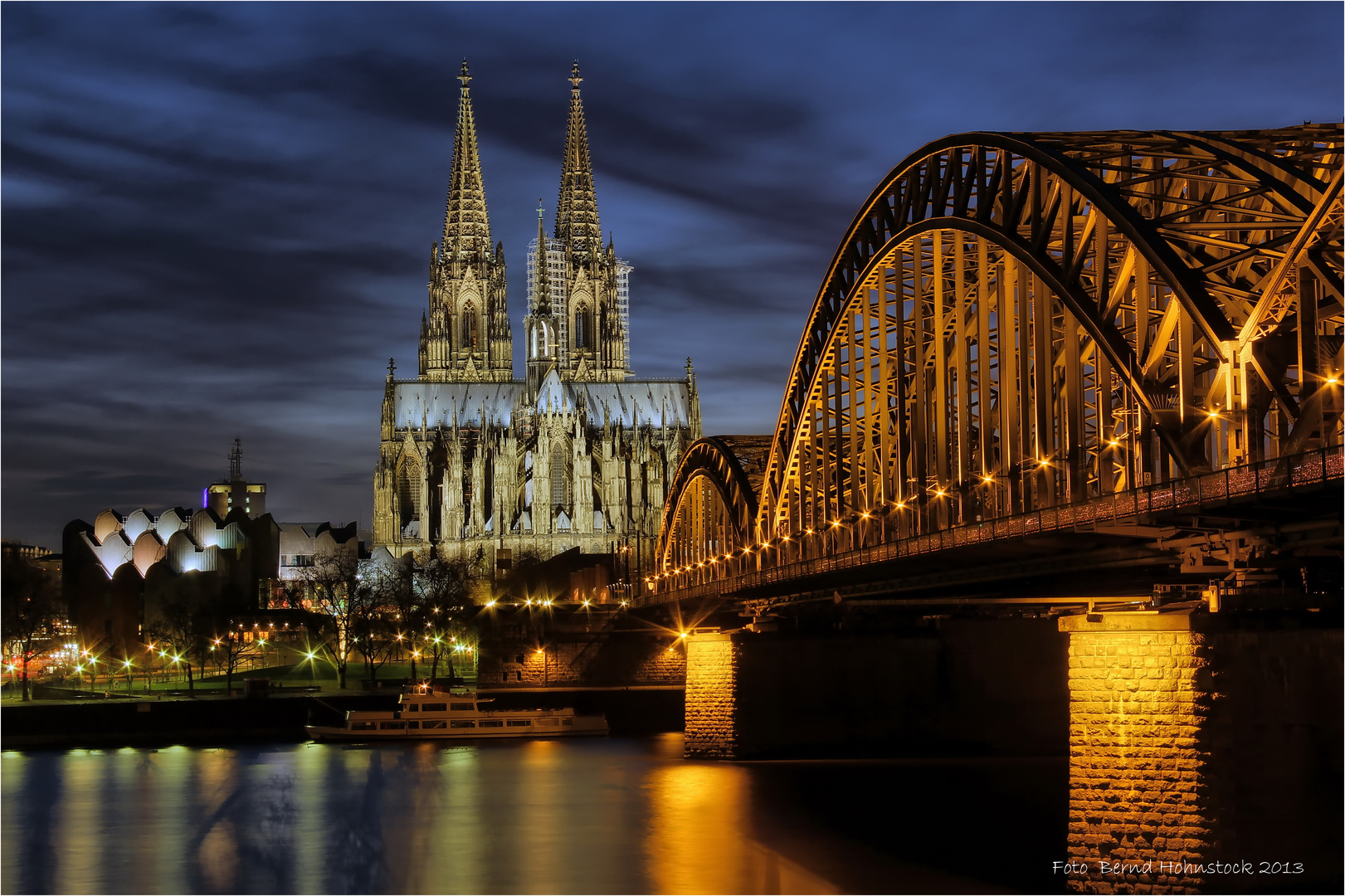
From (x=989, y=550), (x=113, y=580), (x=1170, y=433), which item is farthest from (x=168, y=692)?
(x=1170, y=433)

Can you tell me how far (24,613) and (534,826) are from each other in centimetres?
7911

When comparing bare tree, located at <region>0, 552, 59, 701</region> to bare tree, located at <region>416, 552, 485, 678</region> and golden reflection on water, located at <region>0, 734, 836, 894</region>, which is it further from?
golden reflection on water, located at <region>0, 734, 836, 894</region>

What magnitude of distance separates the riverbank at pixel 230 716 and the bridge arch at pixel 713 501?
8.83m

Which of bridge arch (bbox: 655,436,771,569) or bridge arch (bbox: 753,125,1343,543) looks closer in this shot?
bridge arch (bbox: 753,125,1343,543)

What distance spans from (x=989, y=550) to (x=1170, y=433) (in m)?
7.69

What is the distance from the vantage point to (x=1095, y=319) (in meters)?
Result: 36.7

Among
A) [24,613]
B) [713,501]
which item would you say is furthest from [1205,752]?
[24,613]

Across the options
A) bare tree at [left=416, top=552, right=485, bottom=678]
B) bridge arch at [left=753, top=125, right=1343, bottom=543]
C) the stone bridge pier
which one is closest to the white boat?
bare tree at [left=416, top=552, right=485, bottom=678]

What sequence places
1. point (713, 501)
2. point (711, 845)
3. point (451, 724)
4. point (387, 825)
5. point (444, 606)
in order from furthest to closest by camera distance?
point (444, 606) < point (713, 501) < point (451, 724) < point (387, 825) < point (711, 845)

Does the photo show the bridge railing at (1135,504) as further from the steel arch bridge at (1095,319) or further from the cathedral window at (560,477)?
the cathedral window at (560,477)

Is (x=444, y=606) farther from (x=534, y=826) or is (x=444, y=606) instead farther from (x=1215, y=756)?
(x=1215, y=756)

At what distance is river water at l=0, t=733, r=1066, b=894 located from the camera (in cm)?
4512

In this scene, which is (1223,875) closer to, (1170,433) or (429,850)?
(1170,433)

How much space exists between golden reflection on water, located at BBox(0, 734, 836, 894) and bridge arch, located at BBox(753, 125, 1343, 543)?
11.3 meters
